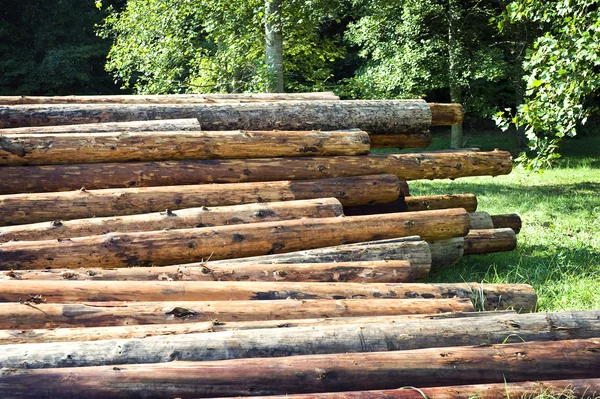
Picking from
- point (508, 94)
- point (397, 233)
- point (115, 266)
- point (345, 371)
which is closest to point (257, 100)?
point (397, 233)

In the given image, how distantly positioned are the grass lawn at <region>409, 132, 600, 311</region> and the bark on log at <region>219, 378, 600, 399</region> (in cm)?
227

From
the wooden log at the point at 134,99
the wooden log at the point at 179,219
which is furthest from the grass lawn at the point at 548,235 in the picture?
the wooden log at the point at 134,99

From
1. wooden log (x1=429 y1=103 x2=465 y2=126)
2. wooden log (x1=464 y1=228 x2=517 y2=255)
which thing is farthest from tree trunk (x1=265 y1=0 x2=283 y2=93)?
wooden log (x1=464 y1=228 x2=517 y2=255)

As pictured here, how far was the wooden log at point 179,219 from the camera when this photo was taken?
5032 millimetres

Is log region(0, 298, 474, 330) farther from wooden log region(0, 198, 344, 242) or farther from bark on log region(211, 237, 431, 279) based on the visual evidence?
wooden log region(0, 198, 344, 242)

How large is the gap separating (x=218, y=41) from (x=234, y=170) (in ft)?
33.6

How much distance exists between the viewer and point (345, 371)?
3.04 m

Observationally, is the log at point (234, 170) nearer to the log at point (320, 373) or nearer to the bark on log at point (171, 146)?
the bark on log at point (171, 146)

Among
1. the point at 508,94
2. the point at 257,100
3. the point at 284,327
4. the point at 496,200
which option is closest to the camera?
the point at 284,327

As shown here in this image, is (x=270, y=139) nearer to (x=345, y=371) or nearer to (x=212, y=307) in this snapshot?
(x=212, y=307)

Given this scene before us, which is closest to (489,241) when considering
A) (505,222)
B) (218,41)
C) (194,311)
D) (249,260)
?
(505,222)

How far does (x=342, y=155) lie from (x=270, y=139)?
0.76 m

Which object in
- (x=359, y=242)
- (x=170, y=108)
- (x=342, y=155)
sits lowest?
(x=359, y=242)

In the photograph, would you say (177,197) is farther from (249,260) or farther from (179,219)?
(249,260)
